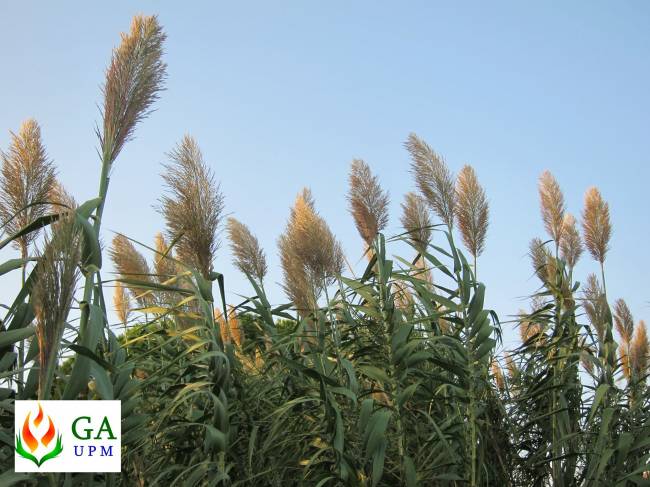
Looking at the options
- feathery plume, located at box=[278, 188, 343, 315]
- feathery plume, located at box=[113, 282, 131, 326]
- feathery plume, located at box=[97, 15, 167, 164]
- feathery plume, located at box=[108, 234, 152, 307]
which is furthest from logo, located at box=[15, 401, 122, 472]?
feathery plume, located at box=[113, 282, 131, 326]

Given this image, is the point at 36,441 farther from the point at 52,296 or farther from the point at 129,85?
the point at 129,85

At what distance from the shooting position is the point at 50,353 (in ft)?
6.46

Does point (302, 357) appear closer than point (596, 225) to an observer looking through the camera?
Yes

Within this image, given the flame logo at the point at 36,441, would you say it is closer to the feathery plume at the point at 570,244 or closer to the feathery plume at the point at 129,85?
the feathery plume at the point at 129,85

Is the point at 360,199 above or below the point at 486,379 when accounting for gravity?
above

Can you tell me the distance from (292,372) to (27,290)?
1.24 metres

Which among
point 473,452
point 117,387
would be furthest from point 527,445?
Answer: point 117,387

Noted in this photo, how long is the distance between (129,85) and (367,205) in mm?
1666

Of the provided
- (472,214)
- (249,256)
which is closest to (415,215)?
(472,214)

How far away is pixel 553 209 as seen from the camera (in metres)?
5.14

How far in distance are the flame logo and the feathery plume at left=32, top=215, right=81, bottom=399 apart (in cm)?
35

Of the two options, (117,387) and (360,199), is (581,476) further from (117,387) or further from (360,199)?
(117,387)

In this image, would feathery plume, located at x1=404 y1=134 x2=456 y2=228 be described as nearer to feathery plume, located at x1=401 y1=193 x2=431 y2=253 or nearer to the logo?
feathery plume, located at x1=401 y1=193 x2=431 y2=253

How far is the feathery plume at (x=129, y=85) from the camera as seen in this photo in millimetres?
Answer: 2654
